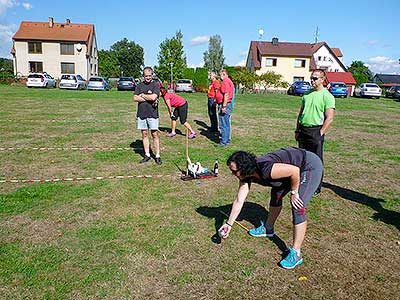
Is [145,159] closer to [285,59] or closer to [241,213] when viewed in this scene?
[241,213]

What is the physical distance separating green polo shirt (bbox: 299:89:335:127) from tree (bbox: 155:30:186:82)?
52181 mm

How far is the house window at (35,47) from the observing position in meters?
46.9

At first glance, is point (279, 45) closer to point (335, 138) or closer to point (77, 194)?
point (335, 138)

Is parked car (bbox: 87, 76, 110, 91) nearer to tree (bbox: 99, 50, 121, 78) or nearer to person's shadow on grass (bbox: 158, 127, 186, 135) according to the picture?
→ person's shadow on grass (bbox: 158, 127, 186, 135)

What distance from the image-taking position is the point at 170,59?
56.8 m

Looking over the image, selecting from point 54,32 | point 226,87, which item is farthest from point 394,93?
point 54,32

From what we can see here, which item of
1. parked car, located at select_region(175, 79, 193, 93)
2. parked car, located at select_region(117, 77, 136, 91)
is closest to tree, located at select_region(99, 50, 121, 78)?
parked car, located at select_region(117, 77, 136, 91)

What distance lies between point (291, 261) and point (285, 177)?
912 mm

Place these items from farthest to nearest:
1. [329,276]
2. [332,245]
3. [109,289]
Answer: [332,245] → [329,276] → [109,289]

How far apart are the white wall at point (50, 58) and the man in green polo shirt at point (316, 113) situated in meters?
47.6

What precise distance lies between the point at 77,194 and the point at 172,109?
4978 mm

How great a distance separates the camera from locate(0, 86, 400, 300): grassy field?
123 inches

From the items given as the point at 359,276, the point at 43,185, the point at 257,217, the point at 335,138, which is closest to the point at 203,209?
the point at 257,217

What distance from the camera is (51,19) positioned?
48.9 metres
